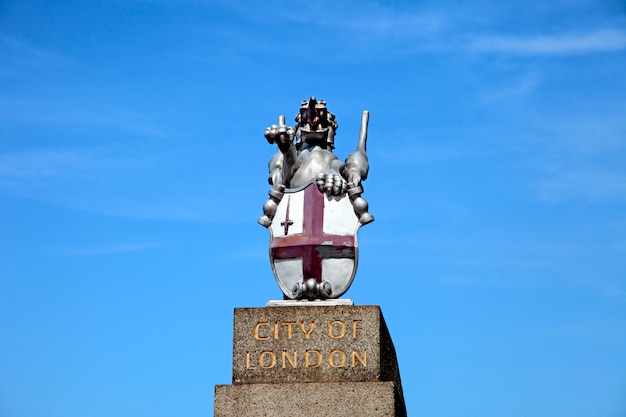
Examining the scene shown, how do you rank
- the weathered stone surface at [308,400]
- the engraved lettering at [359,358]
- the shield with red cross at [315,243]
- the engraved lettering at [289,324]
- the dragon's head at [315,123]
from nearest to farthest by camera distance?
the weathered stone surface at [308,400], the engraved lettering at [359,358], the engraved lettering at [289,324], the shield with red cross at [315,243], the dragon's head at [315,123]

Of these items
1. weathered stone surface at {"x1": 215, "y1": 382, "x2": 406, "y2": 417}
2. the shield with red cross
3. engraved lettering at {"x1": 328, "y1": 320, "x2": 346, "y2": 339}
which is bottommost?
weathered stone surface at {"x1": 215, "y1": 382, "x2": 406, "y2": 417}

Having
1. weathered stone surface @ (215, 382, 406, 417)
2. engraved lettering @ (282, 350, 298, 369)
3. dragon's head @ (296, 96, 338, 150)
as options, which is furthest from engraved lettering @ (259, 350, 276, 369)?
dragon's head @ (296, 96, 338, 150)

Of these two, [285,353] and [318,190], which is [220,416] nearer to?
[285,353]

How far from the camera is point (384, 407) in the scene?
16438 millimetres

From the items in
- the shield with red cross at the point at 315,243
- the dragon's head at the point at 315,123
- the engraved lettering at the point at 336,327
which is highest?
the dragon's head at the point at 315,123

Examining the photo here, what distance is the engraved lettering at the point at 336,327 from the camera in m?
17.0

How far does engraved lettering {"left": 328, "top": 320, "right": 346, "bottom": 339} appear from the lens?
55.8 feet

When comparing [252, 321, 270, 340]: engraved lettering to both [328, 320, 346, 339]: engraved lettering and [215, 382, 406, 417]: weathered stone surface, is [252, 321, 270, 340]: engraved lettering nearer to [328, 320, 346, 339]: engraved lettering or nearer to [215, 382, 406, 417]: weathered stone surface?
[215, 382, 406, 417]: weathered stone surface

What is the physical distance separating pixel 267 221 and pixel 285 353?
208 cm

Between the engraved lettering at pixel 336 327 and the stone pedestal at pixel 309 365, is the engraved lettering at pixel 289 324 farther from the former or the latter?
the engraved lettering at pixel 336 327

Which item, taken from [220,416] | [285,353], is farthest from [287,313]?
[220,416]

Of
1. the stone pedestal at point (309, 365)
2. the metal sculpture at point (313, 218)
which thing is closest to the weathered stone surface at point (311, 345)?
the stone pedestal at point (309, 365)

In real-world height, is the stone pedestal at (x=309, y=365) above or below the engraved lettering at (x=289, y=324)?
below

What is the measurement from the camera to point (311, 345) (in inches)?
671
